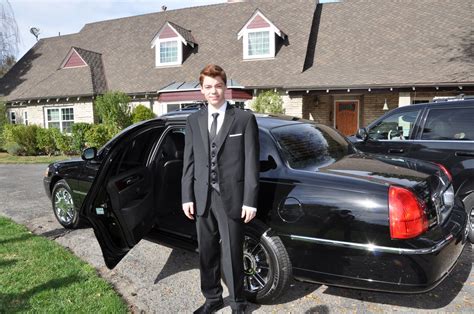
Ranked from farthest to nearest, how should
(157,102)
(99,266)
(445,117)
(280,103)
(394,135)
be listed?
(157,102), (280,103), (394,135), (445,117), (99,266)

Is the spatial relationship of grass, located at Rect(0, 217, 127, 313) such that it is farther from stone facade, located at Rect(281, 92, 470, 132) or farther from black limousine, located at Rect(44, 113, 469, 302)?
stone facade, located at Rect(281, 92, 470, 132)

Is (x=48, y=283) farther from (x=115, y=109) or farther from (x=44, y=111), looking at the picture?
(x=44, y=111)

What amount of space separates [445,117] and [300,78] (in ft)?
35.2

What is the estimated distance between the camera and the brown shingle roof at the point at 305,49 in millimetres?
14453

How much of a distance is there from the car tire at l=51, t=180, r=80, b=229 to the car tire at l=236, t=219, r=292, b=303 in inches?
127

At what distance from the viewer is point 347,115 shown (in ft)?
53.2

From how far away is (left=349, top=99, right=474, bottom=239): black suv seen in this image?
4828 millimetres

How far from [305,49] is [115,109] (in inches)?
340

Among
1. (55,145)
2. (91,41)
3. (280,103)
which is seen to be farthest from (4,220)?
(91,41)

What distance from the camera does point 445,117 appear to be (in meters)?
5.16

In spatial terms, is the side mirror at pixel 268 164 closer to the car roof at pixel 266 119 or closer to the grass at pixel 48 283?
the car roof at pixel 266 119

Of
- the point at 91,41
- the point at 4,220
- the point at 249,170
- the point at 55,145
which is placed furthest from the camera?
the point at 91,41

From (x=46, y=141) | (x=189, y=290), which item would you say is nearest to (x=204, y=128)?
(x=189, y=290)

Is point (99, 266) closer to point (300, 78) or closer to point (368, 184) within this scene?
point (368, 184)
